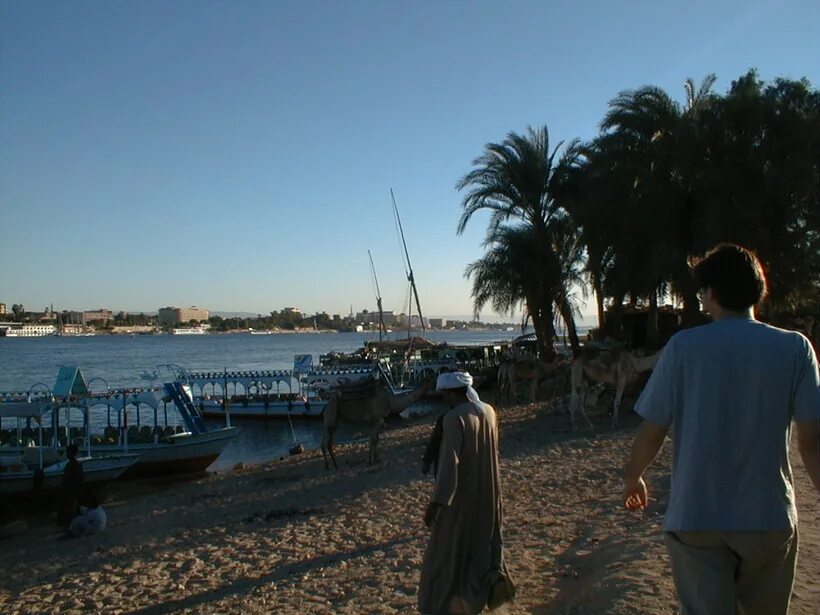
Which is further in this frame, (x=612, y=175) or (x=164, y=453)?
(x=612, y=175)

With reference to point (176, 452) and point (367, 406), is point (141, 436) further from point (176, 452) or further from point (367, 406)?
point (367, 406)

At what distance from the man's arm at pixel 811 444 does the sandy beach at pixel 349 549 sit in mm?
2865

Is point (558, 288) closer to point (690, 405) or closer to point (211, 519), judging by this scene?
point (211, 519)

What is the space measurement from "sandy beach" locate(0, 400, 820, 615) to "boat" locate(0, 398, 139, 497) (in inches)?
95.9

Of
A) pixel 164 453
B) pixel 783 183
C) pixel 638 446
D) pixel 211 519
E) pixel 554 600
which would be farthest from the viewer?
pixel 783 183

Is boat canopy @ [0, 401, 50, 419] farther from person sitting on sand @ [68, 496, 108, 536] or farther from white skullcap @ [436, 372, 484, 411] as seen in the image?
white skullcap @ [436, 372, 484, 411]

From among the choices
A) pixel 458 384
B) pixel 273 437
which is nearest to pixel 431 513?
pixel 458 384

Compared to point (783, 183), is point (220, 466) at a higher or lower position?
lower

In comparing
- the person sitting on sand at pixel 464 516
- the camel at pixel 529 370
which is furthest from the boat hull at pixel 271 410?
the person sitting on sand at pixel 464 516

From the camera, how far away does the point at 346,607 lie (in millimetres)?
7152

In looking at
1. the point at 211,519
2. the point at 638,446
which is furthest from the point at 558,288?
the point at 638,446

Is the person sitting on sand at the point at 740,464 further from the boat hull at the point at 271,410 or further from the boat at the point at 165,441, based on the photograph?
the boat hull at the point at 271,410

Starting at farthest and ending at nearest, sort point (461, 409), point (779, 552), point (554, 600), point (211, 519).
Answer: point (211, 519), point (554, 600), point (461, 409), point (779, 552)

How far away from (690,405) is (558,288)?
32.1 meters
